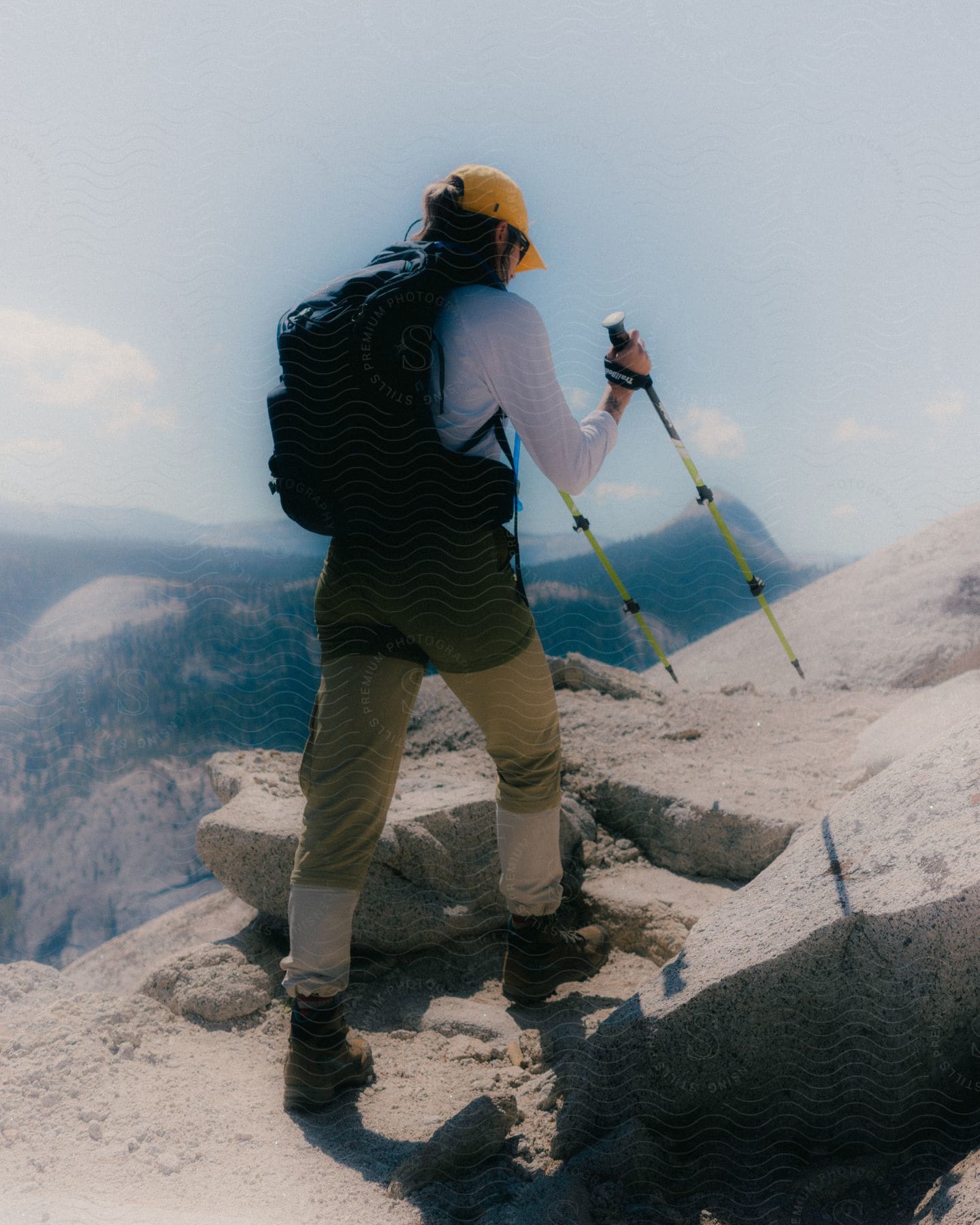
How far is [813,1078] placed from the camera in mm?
1990

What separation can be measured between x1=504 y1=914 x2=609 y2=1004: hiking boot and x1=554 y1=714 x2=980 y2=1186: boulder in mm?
578

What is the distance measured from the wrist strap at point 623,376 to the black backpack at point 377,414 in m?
0.41

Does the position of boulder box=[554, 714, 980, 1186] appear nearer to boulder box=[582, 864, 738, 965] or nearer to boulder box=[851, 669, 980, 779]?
boulder box=[582, 864, 738, 965]

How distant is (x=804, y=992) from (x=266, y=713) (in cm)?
235

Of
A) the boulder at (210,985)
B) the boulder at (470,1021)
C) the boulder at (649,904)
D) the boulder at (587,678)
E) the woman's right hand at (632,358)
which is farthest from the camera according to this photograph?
the boulder at (587,678)

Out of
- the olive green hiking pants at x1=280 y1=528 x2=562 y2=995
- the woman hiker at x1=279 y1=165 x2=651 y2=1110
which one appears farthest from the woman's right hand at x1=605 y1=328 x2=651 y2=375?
the olive green hiking pants at x1=280 y1=528 x2=562 y2=995

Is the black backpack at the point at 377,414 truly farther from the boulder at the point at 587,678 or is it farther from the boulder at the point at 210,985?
the boulder at the point at 587,678

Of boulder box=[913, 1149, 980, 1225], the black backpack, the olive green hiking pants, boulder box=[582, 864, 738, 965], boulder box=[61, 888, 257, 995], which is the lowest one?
boulder box=[61, 888, 257, 995]

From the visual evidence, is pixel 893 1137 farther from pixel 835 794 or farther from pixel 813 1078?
pixel 835 794

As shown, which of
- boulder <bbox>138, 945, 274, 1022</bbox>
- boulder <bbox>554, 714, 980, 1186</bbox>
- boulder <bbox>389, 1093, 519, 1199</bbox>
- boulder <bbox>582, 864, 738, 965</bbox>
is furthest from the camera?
boulder <bbox>582, 864, 738, 965</bbox>

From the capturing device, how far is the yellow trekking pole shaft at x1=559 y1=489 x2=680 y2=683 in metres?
3.56

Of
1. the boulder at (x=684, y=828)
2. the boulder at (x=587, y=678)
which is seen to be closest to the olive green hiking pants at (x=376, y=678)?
the boulder at (x=684, y=828)

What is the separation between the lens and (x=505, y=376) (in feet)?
7.08

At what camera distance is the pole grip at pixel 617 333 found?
8.34 ft
